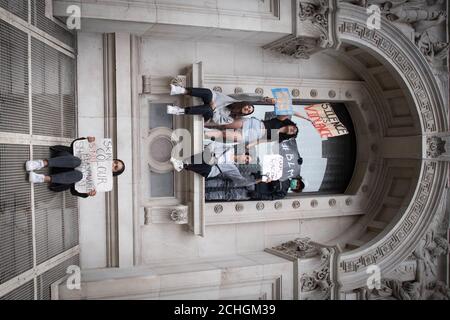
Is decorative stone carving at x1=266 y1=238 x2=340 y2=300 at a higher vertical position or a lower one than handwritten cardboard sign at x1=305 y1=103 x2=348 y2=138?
lower

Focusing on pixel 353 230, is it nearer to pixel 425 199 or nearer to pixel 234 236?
pixel 425 199

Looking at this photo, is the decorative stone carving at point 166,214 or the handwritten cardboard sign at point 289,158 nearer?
the decorative stone carving at point 166,214

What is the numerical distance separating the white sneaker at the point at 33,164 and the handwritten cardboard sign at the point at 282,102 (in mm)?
4360

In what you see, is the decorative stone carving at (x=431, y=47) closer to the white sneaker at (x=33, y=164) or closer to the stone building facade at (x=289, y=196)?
the stone building facade at (x=289, y=196)

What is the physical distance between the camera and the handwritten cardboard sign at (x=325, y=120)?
8.83m

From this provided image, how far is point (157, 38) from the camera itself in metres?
7.85

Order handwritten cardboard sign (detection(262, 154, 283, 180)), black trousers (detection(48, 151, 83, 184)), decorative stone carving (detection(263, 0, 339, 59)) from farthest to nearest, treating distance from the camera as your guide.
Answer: handwritten cardboard sign (detection(262, 154, 283, 180)), decorative stone carving (detection(263, 0, 339, 59)), black trousers (detection(48, 151, 83, 184))

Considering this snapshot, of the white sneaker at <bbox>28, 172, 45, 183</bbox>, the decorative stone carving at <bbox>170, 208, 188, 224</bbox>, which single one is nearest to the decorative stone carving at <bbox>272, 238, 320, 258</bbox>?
the decorative stone carving at <bbox>170, 208, 188, 224</bbox>

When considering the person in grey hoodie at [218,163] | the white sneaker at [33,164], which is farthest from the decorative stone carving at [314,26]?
the white sneaker at [33,164]

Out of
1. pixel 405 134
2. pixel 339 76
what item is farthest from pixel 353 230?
pixel 339 76

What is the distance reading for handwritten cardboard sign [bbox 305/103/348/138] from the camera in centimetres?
883

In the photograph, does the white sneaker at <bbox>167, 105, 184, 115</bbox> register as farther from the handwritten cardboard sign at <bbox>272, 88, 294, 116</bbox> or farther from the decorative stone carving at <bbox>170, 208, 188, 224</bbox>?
the handwritten cardboard sign at <bbox>272, 88, 294, 116</bbox>

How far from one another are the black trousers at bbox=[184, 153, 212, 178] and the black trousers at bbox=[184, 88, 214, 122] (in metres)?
0.75

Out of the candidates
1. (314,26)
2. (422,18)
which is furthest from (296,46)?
(422,18)
